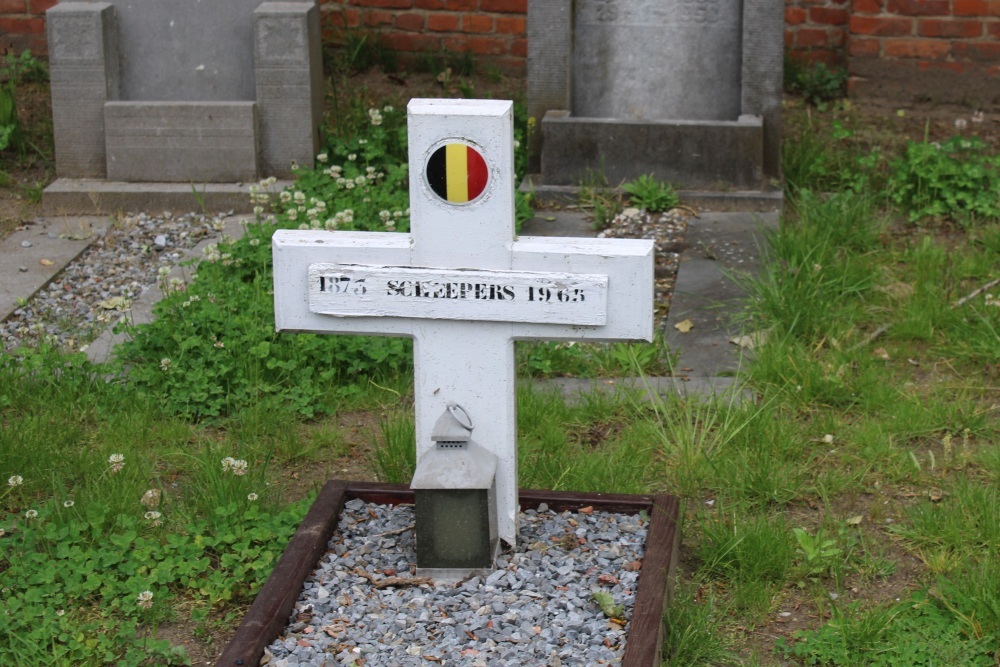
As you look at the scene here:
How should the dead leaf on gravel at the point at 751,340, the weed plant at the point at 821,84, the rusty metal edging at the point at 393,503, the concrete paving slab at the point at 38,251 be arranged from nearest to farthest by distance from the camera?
the rusty metal edging at the point at 393,503
the dead leaf on gravel at the point at 751,340
the concrete paving slab at the point at 38,251
the weed plant at the point at 821,84

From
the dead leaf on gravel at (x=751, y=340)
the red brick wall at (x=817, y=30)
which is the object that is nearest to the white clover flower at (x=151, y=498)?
the dead leaf on gravel at (x=751, y=340)

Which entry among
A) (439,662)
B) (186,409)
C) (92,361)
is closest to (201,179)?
(92,361)

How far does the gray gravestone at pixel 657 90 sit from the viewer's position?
230 inches

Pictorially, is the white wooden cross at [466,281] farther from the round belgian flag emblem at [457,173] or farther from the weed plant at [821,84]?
the weed plant at [821,84]

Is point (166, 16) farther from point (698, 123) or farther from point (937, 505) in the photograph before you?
point (937, 505)

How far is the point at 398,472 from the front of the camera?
3434mm

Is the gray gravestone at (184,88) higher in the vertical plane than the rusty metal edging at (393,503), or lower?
higher

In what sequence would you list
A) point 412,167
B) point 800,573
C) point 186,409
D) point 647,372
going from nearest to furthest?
point 412,167
point 800,573
point 186,409
point 647,372

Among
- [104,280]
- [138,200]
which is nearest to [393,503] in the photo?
[104,280]

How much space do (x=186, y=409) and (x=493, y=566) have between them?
1.40 m

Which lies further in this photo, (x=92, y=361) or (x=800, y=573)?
(x=92, y=361)

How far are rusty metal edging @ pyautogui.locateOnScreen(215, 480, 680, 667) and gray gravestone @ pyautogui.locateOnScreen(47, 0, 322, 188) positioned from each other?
3.15 m

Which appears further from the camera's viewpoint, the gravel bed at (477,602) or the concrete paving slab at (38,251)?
the concrete paving slab at (38,251)

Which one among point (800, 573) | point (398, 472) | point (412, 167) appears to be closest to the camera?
point (412, 167)
